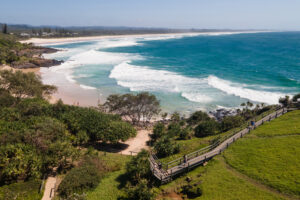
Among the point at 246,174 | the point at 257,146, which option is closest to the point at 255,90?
the point at 257,146

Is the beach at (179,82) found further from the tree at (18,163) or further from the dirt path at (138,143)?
the tree at (18,163)

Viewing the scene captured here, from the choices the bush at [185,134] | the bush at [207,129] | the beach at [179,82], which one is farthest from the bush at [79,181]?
the beach at [179,82]

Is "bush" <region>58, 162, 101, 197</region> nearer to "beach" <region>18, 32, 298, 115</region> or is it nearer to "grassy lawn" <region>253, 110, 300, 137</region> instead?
"grassy lawn" <region>253, 110, 300, 137</region>

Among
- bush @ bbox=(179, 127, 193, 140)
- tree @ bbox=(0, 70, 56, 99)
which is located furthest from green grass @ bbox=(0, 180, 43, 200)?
tree @ bbox=(0, 70, 56, 99)

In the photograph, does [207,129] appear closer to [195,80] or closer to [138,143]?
[138,143]

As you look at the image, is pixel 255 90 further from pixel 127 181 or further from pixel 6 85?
pixel 6 85

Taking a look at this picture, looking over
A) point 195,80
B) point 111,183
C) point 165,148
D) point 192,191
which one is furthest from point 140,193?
point 195,80

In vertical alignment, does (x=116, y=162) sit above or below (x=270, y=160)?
below
